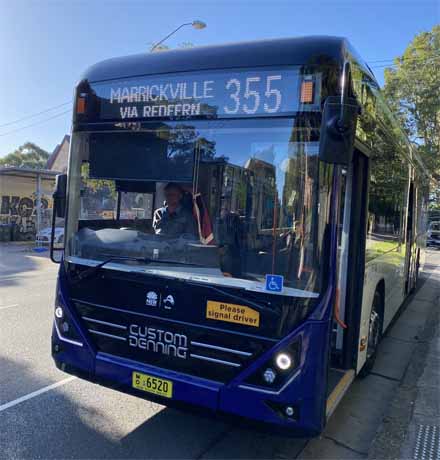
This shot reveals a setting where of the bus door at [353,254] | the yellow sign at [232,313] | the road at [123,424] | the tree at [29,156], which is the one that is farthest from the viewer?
the tree at [29,156]

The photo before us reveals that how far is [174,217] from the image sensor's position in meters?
3.50

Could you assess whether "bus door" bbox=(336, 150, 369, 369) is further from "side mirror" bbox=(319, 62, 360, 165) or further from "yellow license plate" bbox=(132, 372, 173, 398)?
"yellow license plate" bbox=(132, 372, 173, 398)

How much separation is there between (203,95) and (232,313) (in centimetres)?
161

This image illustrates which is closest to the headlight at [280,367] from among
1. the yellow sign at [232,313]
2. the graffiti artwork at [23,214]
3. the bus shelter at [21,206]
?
the yellow sign at [232,313]

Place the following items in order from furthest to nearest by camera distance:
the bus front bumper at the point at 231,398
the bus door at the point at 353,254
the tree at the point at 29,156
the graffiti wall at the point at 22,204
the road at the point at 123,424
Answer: the tree at the point at 29,156 < the graffiti wall at the point at 22,204 < the bus door at the point at 353,254 < the road at the point at 123,424 < the bus front bumper at the point at 231,398

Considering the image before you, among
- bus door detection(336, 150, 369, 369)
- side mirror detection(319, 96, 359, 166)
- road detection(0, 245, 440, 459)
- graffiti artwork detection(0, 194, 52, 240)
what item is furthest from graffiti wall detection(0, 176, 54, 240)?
side mirror detection(319, 96, 359, 166)

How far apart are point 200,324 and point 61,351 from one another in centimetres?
138

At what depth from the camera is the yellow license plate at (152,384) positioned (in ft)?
10.4

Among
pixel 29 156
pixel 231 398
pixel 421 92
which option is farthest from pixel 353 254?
pixel 29 156

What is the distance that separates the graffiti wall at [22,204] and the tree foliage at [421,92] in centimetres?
2057

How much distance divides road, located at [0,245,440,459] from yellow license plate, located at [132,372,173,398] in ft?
1.76

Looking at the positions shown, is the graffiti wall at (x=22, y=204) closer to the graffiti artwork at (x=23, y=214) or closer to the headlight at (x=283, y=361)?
the graffiti artwork at (x=23, y=214)

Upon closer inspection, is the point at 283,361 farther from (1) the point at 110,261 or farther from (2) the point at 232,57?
(2) the point at 232,57

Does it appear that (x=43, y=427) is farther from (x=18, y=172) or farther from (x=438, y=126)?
(x=438, y=126)
